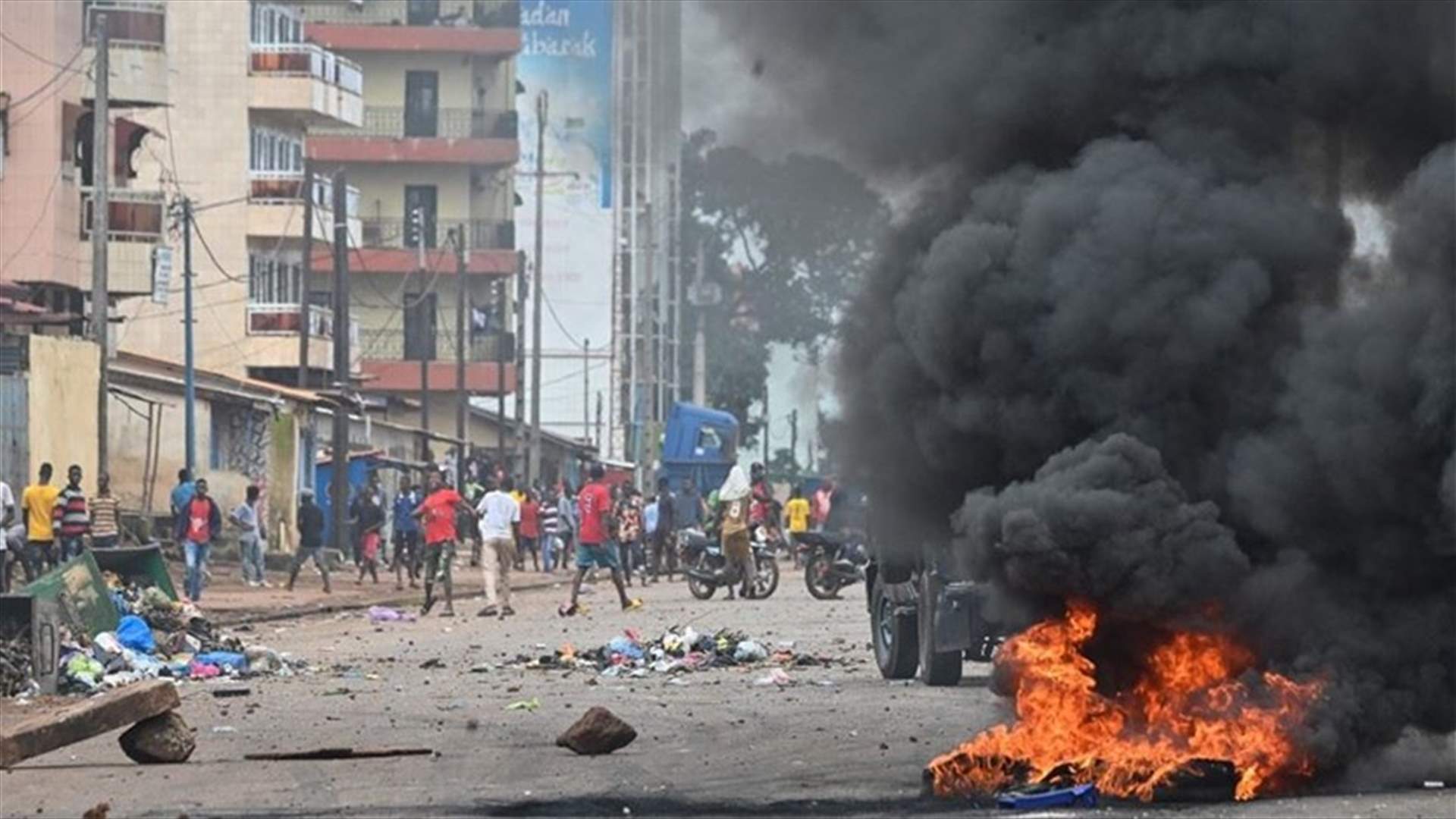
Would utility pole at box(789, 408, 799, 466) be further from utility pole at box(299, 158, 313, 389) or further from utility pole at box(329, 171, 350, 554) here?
utility pole at box(299, 158, 313, 389)

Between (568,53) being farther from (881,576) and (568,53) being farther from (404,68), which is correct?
(881,576)

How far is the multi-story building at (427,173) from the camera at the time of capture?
278ft

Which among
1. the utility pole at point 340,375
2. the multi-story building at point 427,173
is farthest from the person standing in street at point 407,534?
the multi-story building at point 427,173

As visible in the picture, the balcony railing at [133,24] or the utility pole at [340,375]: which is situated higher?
the balcony railing at [133,24]

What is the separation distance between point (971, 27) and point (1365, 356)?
11.0ft

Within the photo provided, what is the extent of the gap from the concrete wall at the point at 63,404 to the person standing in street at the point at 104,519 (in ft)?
13.3

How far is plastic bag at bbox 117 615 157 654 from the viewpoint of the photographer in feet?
78.4

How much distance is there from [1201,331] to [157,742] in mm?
5962

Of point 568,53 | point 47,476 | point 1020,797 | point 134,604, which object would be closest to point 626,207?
point 568,53

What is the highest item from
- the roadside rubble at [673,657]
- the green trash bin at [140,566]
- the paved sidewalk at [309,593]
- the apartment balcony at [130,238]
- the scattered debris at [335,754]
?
the apartment balcony at [130,238]

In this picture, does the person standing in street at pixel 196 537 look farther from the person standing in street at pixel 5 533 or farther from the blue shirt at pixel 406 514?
the blue shirt at pixel 406 514

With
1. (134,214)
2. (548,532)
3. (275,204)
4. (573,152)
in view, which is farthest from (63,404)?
(573,152)

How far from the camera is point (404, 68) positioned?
283 feet

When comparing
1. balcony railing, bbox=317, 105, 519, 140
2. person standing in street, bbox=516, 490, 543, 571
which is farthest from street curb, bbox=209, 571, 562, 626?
balcony railing, bbox=317, 105, 519, 140
